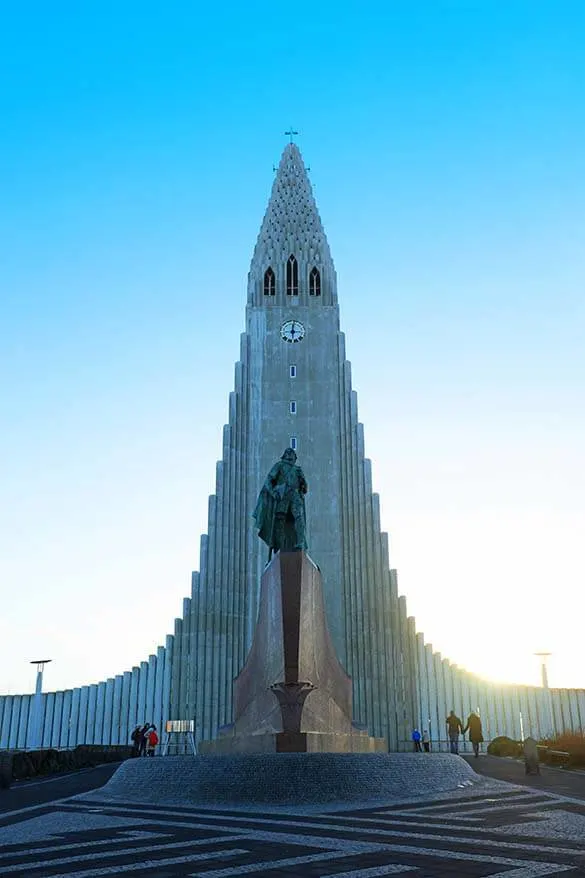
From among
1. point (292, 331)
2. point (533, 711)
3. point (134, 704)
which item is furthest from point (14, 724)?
point (533, 711)

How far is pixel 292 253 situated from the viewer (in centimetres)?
4388

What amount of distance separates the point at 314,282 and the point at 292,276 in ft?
4.09

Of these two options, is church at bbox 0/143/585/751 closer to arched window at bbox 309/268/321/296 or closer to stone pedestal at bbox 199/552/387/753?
arched window at bbox 309/268/321/296

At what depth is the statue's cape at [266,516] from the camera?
1566 cm

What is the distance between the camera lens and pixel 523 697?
3875 centimetres

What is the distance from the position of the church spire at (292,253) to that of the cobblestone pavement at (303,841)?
35.3 meters

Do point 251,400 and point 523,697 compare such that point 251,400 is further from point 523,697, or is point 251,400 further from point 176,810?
point 176,810

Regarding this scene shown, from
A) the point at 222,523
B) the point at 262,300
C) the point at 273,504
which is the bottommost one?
the point at 273,504

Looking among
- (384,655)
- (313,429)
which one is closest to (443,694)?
(384,655)

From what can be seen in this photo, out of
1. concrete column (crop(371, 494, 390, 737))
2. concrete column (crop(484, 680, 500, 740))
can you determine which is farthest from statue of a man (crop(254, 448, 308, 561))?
concrete column (crop(484, 680, 500, 740))

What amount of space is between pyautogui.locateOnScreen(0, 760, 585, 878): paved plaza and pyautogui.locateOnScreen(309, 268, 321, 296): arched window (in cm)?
3523

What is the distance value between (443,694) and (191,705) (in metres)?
11.8

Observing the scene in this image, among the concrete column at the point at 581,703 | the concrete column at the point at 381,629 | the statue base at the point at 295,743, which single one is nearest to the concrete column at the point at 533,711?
the concrete column at the point at 581,703

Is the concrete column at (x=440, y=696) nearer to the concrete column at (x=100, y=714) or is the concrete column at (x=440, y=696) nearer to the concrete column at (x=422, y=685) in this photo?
the concrete column at (x=422, y=685)
